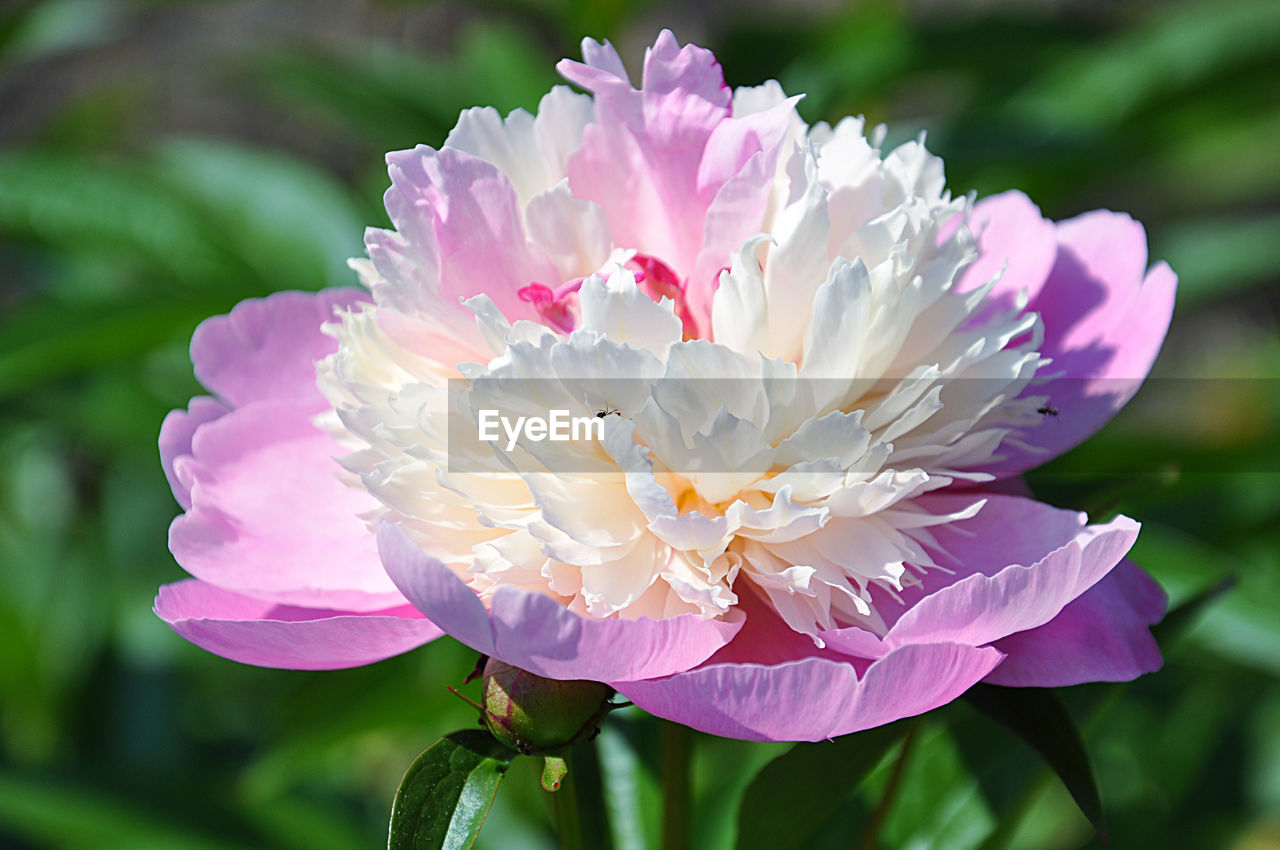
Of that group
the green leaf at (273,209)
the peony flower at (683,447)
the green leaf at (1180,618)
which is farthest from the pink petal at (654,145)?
the green leaf at (273,209)

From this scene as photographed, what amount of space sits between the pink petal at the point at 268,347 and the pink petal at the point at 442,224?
0.12 metres

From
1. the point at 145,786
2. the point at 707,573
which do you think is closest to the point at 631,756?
the point at 707,573

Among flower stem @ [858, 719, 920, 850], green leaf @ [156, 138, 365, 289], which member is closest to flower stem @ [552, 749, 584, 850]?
flower stem @ [858, 719, 920, 850]

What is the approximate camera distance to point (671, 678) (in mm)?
435

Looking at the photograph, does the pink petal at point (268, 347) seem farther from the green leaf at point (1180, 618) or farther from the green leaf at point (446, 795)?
the green leaf at point (1180, 618)

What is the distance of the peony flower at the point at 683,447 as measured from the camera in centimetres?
46

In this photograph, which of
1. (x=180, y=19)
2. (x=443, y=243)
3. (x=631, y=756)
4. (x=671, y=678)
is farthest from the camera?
(x=180, y=19)

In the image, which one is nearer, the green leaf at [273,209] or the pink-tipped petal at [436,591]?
the pink-tipped petal at [436,591]

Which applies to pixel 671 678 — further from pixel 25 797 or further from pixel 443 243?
pixel 25 797

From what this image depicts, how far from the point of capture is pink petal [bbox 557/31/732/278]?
551 millimetres

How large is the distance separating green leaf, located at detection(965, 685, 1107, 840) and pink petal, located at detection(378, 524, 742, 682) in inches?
7.2

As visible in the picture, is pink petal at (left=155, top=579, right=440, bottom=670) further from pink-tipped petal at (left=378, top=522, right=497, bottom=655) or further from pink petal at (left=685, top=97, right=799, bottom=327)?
pink petal at (left=685, top=97, right=799, bottom=327)

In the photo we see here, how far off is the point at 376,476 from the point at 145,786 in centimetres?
71

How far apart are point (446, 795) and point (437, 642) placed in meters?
0.60
